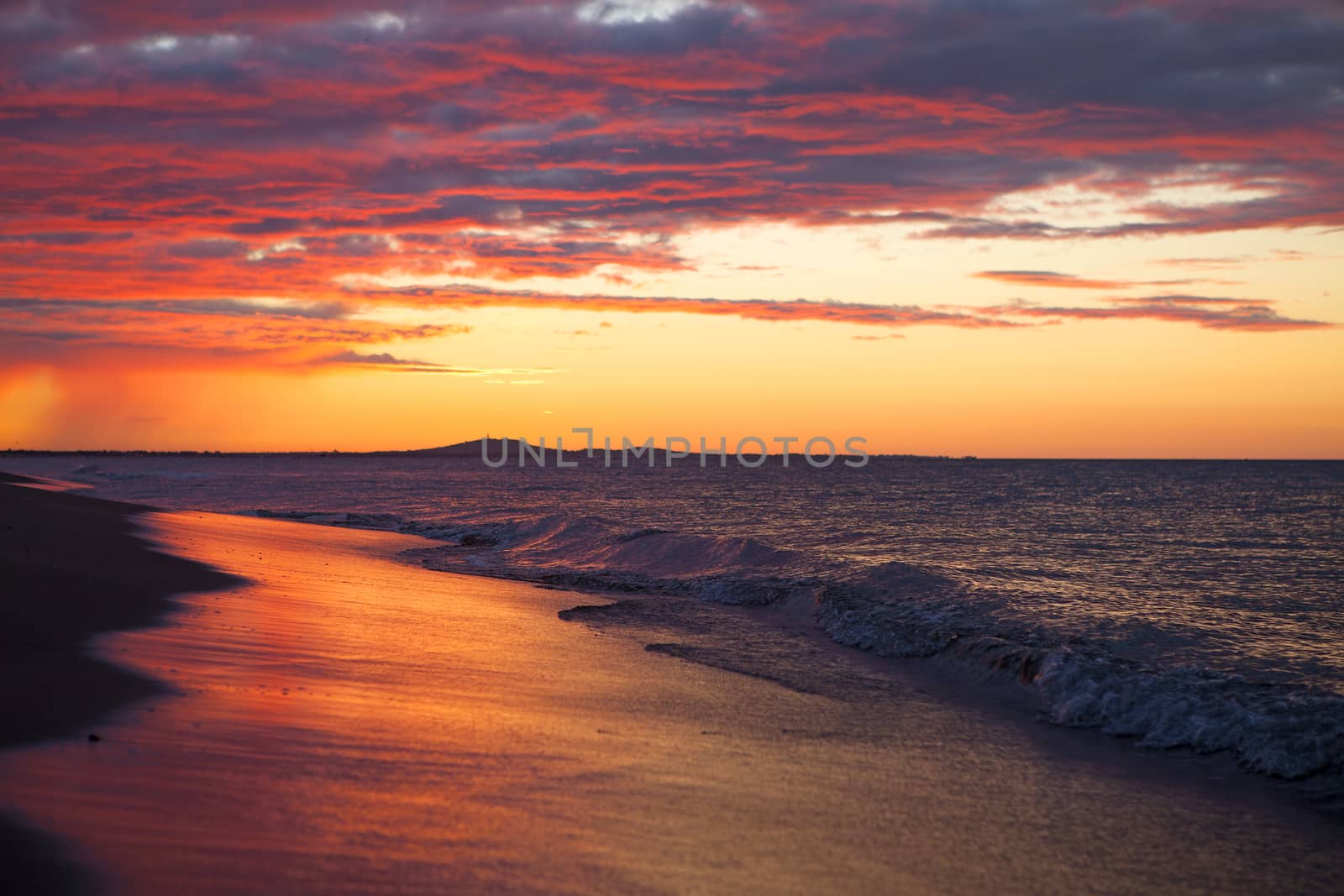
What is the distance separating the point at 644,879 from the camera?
5.24 metres

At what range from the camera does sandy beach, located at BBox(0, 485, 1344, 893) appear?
17.4 feet

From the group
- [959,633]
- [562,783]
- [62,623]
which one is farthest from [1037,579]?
[62,623]

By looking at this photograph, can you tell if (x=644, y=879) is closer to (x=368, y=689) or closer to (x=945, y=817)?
(x=945, y=817)

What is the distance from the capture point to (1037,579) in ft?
70.8

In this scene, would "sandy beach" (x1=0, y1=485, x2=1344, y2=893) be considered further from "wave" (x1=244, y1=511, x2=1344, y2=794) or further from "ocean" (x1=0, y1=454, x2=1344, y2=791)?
"ocean" (x1=0, y1=454, x2=1344, y2=791)

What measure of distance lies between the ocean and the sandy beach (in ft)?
3.84

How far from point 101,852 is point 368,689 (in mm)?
4197

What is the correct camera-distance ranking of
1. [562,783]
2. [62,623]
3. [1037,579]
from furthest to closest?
1. [1037,579]
2. [62,623]
3. [562,783]

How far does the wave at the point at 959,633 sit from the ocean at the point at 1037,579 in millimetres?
36

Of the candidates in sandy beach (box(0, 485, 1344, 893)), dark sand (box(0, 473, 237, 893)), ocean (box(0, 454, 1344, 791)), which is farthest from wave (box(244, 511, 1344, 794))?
dark sand (box(0, 473, 237, 893))

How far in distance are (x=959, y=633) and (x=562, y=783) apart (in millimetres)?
8945

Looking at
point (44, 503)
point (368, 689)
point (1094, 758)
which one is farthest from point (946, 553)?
point (44, 503)

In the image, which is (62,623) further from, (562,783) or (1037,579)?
(1037,579)

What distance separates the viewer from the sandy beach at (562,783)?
17.4 feet
